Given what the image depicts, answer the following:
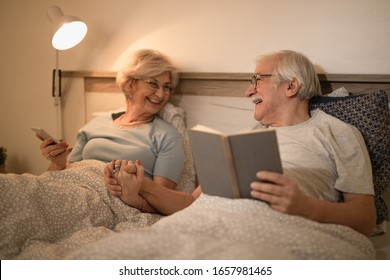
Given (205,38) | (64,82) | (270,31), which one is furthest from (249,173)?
(64,82)

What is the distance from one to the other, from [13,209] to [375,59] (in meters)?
1.34

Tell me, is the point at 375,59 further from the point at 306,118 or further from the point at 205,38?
the point at 205,38

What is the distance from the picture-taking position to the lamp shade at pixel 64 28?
1935 millimetres

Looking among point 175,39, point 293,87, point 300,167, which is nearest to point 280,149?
point 300,167

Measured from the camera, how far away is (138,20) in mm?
2129

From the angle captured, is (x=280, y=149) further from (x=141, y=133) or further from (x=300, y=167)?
(x=141, y=133)

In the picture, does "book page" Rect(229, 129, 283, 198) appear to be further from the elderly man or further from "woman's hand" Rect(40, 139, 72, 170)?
"woman's hand" Rect(40, 139, 72, 170)

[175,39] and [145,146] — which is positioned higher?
[175,39]

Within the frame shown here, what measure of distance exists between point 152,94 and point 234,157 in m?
0.89

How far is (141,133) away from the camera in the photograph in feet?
5.86

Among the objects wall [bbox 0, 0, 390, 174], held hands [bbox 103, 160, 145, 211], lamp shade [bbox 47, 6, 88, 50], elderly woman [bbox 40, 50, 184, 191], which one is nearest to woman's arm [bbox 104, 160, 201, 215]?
held hands [bbox 103, 160, 145, 211]

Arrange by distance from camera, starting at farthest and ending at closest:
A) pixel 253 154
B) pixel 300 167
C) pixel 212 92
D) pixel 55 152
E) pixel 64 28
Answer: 1. pixel 64 28
2. pixel 212 92
3. pixel 55 152
4. pixel 300 167
5. pixel 253 154

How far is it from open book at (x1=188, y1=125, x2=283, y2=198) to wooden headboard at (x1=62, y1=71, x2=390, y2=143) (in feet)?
2.27

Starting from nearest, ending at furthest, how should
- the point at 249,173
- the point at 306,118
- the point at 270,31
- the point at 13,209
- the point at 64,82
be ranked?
1. the point at 249,173
2. the point at 13,209
3. the point at 306,118
4. the point at 270,31
5. the point at 64,82
